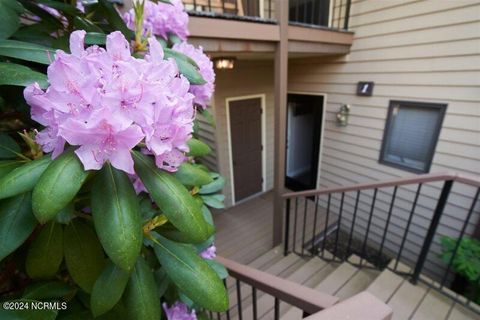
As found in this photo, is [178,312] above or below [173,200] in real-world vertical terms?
below

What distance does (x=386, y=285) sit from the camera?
2229 mm

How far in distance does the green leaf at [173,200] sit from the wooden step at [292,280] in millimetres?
2092

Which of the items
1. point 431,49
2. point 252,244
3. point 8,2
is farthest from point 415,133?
point 8,2

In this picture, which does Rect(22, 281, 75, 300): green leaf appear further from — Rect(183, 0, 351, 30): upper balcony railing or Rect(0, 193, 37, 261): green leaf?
Rect(183, 0, 351, 30): upper balcony railing

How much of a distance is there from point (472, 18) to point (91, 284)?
11.7ft

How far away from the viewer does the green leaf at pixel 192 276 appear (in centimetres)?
58

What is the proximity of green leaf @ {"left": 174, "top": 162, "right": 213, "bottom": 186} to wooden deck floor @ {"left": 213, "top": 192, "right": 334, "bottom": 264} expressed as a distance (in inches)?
110

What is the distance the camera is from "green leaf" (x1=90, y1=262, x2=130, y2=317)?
54cm

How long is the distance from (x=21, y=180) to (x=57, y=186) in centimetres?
9

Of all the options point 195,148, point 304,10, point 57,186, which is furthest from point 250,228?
point 57,186

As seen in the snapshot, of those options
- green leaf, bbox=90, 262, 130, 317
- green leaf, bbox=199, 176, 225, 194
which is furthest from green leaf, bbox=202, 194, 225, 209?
green leaf, bbox=90, 262, 130, 317

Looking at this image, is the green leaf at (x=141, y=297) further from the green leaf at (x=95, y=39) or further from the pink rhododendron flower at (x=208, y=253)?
the green leaf at (x=95, y=39)

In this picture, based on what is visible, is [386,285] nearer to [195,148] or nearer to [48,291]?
[195,148]

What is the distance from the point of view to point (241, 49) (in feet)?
7.66
